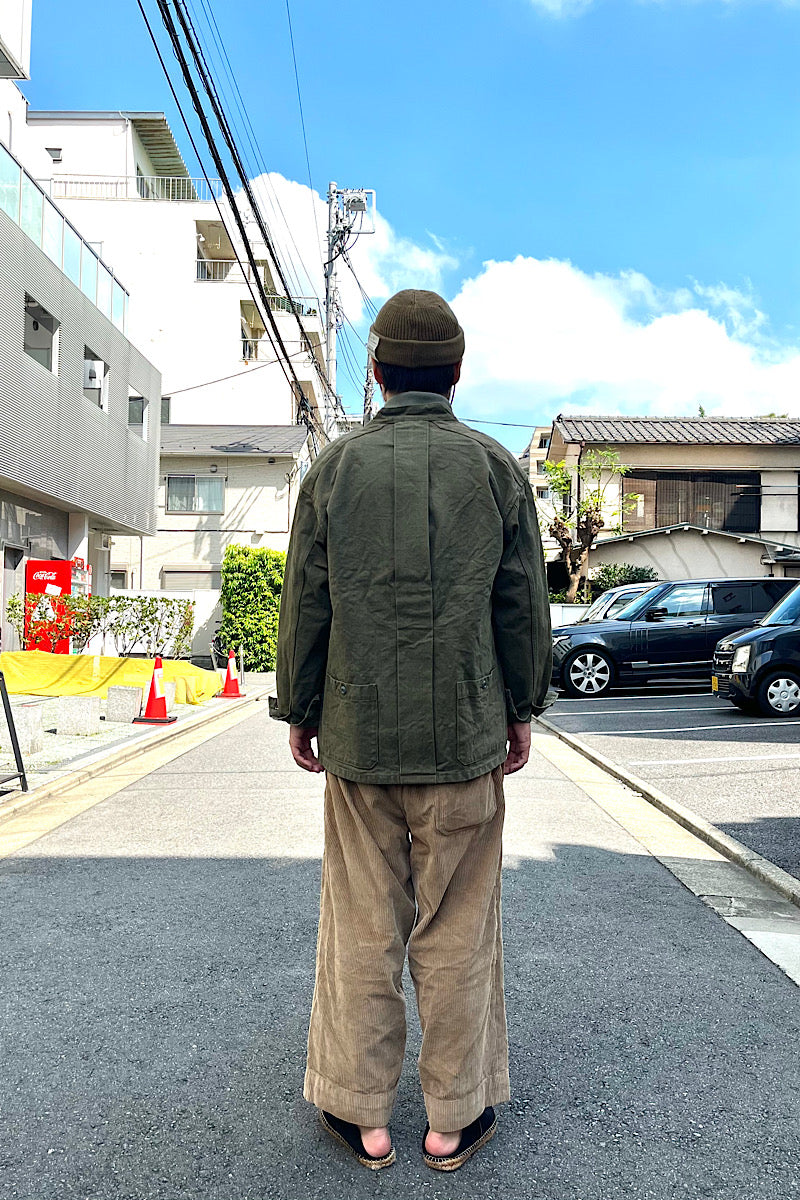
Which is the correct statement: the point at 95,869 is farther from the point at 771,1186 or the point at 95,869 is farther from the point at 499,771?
the point at 771,1186

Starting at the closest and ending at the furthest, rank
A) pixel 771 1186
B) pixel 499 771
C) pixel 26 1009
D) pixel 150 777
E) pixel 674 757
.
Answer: pixel 771 1186 → pixel 499 771 → pixel 26 1009 → pixel 150 777 → pixel 674 757

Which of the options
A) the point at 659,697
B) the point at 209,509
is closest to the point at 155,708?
the point at 659,697

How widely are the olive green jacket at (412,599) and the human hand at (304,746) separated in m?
0.07

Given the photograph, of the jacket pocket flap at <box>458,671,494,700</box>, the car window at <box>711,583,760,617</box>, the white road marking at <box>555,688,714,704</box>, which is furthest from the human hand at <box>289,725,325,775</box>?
the car window at <box>711,583,760,617</box>

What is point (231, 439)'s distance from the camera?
31.6m

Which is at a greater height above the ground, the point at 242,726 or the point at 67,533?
the point at 67,533

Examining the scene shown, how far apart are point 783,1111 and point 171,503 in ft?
96.5

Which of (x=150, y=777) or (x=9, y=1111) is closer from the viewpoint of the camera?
(x=9, y=1111)

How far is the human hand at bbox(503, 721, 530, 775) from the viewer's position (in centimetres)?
241

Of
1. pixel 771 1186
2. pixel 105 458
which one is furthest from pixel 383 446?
pixel 105 458

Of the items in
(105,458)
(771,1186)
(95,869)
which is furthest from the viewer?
(105,458)

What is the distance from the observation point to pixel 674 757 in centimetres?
935

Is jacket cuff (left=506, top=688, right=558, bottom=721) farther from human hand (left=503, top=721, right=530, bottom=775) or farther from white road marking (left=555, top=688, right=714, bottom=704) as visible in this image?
white road marking (left=555, top=688, right=714, bottom=704)

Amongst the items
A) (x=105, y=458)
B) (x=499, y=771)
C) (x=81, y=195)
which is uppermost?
(x=81, y=195)
